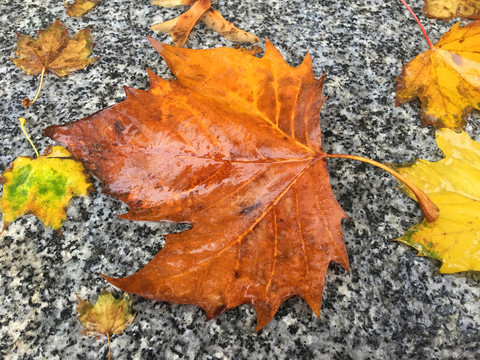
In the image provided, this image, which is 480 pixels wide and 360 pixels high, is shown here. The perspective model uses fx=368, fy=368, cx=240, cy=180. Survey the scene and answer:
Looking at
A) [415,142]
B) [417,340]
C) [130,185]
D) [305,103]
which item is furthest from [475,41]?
[130,185]

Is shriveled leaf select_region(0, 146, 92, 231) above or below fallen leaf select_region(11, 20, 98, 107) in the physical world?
below

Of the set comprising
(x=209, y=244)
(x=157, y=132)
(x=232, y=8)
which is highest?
(x=232, y=8)

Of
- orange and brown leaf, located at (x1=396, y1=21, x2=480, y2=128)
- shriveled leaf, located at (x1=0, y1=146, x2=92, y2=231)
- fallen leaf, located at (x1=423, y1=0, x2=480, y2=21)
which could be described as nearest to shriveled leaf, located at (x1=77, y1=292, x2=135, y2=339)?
shriveled leaf, located at (x1=0, y1=146, x2=92, y2=231)

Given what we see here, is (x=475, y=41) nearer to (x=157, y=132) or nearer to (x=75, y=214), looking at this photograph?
(x=157, y=132)

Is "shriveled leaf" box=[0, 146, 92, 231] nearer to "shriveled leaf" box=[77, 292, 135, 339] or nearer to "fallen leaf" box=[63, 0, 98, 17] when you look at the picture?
"shriveled leaf" box=[77, 292, 135, 339]

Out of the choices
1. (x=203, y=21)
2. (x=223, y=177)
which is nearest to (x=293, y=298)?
(x=223, y=177)
